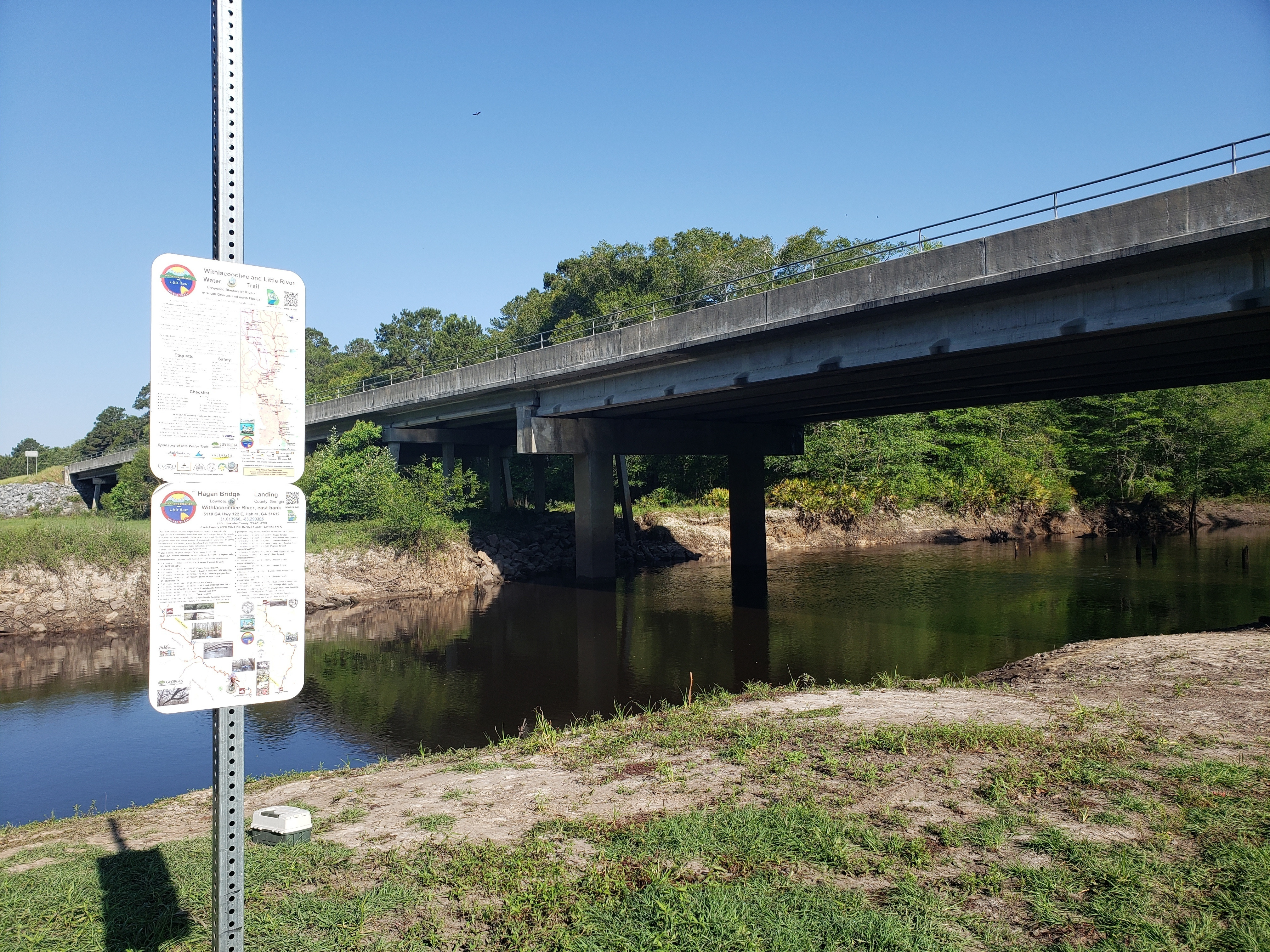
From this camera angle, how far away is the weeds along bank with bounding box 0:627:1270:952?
4672 mm

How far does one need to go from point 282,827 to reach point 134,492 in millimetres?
46457

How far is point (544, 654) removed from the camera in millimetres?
20891

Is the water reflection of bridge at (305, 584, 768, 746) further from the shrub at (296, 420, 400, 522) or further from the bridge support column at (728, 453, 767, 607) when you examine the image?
the shrub at (296, 420, 400, 522)

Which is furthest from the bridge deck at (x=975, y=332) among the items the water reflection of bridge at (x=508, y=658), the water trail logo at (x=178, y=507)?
the water trail logo at (x=178, y=507)

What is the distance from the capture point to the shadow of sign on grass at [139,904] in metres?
4.80

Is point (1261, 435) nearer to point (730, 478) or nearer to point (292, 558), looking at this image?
point (730, 478)

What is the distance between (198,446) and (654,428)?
29299mm

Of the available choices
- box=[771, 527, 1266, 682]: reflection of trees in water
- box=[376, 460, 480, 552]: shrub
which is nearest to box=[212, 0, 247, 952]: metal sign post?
box=[771, 527, 1266, 682]: reflection of trees in water

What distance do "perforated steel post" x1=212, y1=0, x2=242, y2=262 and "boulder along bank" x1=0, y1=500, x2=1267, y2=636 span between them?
1387 cm

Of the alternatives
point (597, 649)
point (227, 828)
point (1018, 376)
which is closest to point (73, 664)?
point (597, 649)

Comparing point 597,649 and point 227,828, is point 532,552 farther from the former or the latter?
point 227,828

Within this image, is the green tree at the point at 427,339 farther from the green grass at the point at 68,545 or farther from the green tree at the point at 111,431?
the green grass at the point at 68,545

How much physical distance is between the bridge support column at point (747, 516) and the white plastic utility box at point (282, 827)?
2784 cm

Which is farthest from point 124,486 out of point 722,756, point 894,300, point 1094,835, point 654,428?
point 1094,835
